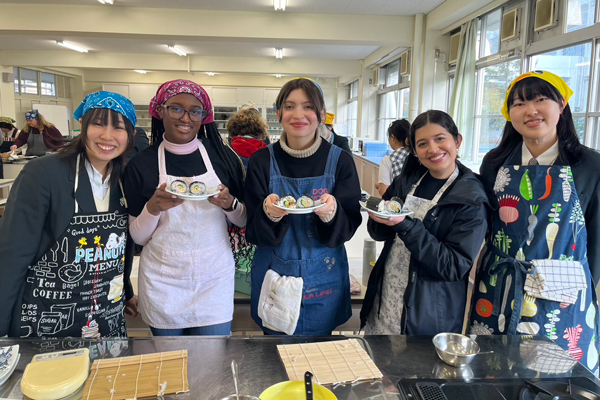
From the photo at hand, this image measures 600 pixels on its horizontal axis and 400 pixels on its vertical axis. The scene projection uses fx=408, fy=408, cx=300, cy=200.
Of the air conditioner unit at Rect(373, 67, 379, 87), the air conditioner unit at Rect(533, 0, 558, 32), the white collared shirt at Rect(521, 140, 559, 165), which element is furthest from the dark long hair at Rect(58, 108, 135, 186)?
the air conditioner unit at Rect(373, 67, 379, 87)

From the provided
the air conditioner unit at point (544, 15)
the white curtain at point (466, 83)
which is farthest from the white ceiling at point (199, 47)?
the air conditioner unit at point (544, 15)

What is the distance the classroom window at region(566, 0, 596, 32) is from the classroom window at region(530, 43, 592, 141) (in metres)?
0.17

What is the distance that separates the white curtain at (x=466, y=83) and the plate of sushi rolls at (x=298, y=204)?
4464 mm

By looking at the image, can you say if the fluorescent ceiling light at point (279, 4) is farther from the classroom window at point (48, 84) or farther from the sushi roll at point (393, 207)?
the classroom window at point (48, 84)

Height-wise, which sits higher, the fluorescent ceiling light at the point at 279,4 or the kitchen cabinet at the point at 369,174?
the fluorescent ceiling light at the point at 279,4

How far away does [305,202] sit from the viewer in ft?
4.76

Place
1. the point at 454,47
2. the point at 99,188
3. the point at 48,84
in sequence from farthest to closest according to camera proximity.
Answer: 1. the point at 48,84
2. the point at 454,47
3. the point at 99,188

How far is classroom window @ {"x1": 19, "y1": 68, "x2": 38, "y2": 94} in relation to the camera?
11094mm

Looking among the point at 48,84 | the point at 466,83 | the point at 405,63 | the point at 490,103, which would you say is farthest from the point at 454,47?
the point at 48,84

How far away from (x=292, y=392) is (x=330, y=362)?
17 centimetres

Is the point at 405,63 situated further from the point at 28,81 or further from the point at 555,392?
the point at 28,81

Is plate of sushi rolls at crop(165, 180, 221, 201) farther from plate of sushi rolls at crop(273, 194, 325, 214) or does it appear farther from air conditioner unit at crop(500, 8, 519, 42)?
air conditioner unit at crop(500, 8, 519, 42)

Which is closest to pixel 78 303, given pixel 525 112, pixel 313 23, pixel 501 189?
pixel 501 189

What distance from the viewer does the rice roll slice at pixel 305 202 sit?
1.44 m
